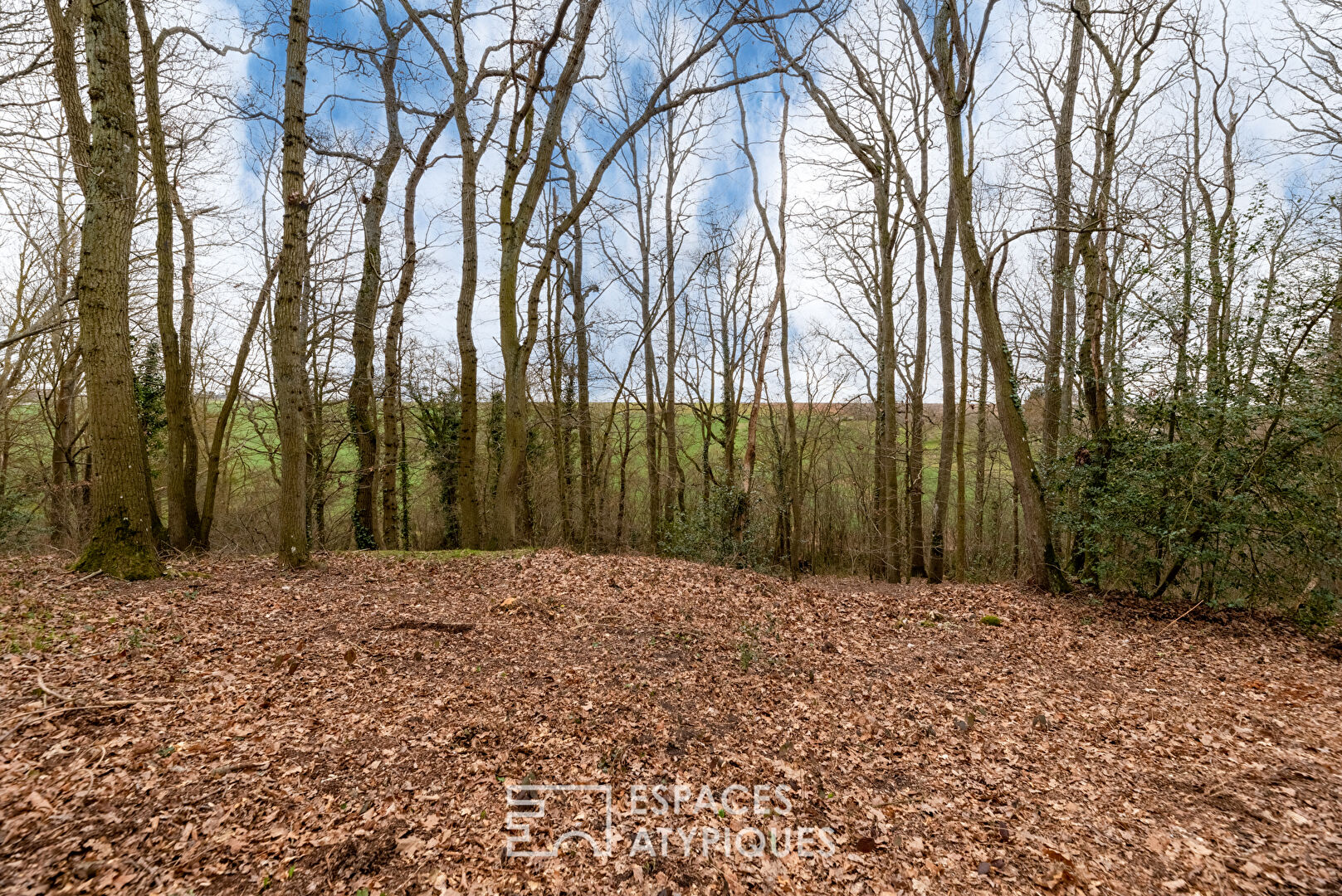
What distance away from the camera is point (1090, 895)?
2744 mm

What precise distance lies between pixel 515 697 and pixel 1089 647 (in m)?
6.35

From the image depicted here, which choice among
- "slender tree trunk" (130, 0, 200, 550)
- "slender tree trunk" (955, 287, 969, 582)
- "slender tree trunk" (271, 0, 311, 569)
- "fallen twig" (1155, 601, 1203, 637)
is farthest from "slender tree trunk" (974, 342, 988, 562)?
"slender tree trunk" (130, 0, 200, 550)

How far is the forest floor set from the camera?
2.75m

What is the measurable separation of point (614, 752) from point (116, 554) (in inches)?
226

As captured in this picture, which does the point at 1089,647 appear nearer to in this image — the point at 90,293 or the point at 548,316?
the point at 90,293

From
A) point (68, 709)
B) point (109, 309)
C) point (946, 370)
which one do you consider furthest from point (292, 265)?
point (946, 370)

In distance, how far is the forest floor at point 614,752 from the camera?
275 cm

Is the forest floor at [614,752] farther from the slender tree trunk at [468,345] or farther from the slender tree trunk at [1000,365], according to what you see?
the slender tree trunk at [468,345]

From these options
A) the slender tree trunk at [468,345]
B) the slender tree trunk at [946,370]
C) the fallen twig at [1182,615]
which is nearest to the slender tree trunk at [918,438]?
A: the slender tree trunk at [946,370]

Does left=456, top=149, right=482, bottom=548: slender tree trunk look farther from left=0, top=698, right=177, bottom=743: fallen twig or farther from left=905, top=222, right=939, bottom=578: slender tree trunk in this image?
left=905, top=222, right=939, bottom=578: slender tree trunk

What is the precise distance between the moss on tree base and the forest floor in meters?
0.24

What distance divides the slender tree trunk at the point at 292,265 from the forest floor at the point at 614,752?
62.3 inches

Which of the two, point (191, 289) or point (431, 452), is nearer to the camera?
point (191, 289)

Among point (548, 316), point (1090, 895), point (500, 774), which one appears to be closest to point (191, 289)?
point (548, 316)
